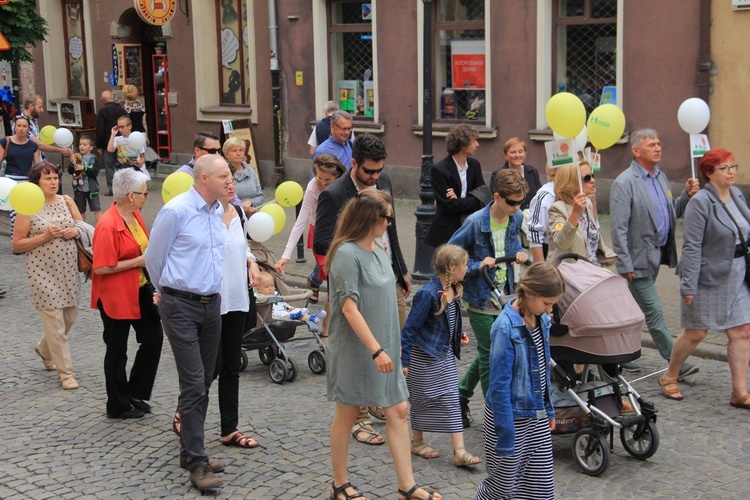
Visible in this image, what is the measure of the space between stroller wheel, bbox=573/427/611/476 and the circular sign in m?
16.4

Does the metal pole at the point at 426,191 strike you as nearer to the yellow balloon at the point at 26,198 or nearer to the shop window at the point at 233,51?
the yellow balloon at the point at 26,198

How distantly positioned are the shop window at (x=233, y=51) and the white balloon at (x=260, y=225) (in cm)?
1367

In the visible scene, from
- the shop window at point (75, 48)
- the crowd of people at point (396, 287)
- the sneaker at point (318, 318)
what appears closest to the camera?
the crowd of people at point (396, 287)

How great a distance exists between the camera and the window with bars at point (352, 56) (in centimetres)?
1905

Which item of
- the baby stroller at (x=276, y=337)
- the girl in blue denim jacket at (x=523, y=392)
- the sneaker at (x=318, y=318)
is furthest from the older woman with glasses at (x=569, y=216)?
the girl in blue denim jacket at (x=523, y=392)

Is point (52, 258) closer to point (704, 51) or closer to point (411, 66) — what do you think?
point (704, 51)

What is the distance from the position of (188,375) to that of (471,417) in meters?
2.17

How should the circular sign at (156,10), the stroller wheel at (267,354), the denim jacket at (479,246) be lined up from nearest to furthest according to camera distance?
1. the denim jacket at (479,246)
2. the stroller wheel at (267,354)
3. the circular sign at (156,10)

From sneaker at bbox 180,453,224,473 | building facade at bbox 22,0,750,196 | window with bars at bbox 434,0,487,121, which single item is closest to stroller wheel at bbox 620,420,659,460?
sneaker at bbox 180,453,224,473

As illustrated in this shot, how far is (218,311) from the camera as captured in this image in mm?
6445

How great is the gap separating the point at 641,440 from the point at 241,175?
14.9 ft

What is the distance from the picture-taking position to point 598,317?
20.9 ft

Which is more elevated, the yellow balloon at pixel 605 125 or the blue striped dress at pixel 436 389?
the yellow balloon at pixel 605 125

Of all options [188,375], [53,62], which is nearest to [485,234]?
[188,375]
